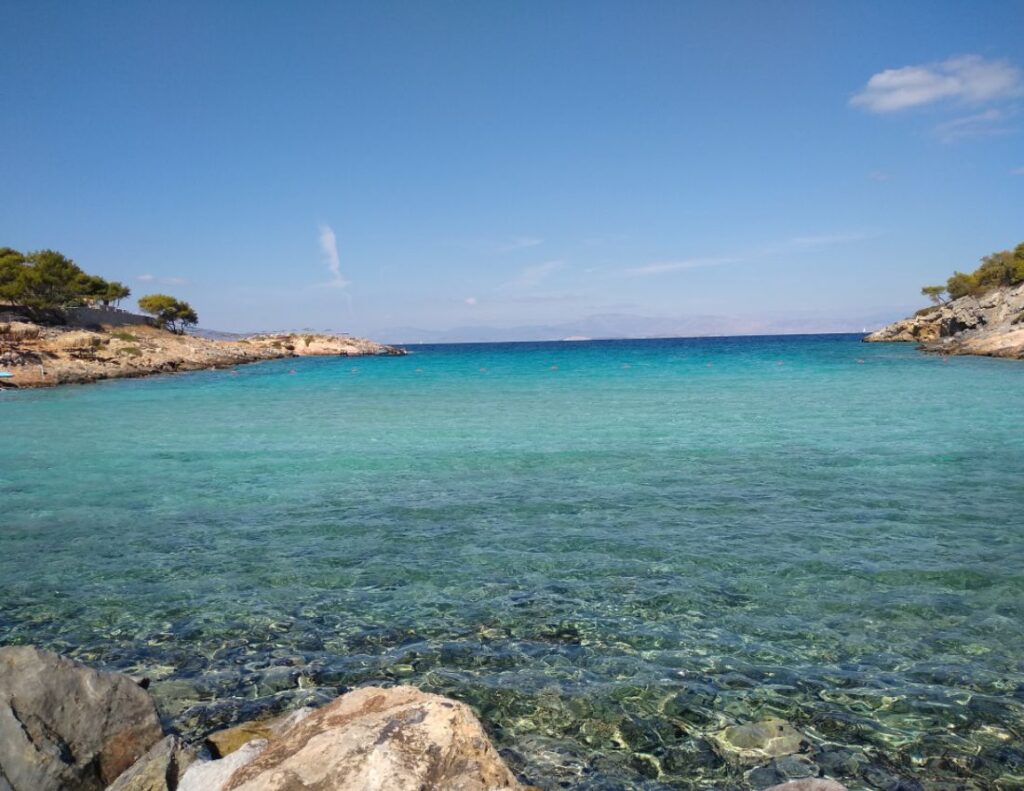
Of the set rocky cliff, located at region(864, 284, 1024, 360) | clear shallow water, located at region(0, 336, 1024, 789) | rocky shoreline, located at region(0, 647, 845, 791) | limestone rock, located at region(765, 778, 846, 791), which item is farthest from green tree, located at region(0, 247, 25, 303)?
rocky cliff, located at region(864, 284, 1024, 360)

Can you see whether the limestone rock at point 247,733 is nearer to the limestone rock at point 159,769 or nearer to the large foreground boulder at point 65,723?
the limestone rock at point 159,769

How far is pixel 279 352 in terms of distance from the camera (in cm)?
12162

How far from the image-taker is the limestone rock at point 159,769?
5.61 m

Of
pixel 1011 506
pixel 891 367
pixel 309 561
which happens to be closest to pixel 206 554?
pixel 309 561

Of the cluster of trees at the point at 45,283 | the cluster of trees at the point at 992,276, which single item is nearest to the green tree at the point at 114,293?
the cluster of trees at the point at 45,283

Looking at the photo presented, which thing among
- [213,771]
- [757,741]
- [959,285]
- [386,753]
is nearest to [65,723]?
[213,771]

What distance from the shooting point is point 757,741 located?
6605 mm

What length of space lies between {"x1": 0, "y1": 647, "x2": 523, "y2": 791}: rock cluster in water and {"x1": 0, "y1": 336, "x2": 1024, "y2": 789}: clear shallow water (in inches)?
A: 34.6

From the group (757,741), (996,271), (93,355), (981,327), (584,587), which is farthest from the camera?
(996,271)

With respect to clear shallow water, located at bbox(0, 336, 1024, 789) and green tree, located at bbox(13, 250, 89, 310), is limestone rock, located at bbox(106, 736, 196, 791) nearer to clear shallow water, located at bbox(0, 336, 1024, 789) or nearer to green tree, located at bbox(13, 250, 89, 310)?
clear shallow water, located at bbox(0, 336, 1024, 789)

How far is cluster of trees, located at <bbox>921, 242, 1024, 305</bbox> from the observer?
102750 millimetres

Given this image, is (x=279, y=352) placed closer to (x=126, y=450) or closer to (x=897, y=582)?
(x=126, y=450)

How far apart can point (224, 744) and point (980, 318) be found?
351 feet

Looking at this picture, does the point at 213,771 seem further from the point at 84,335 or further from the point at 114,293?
the point at 114,293
